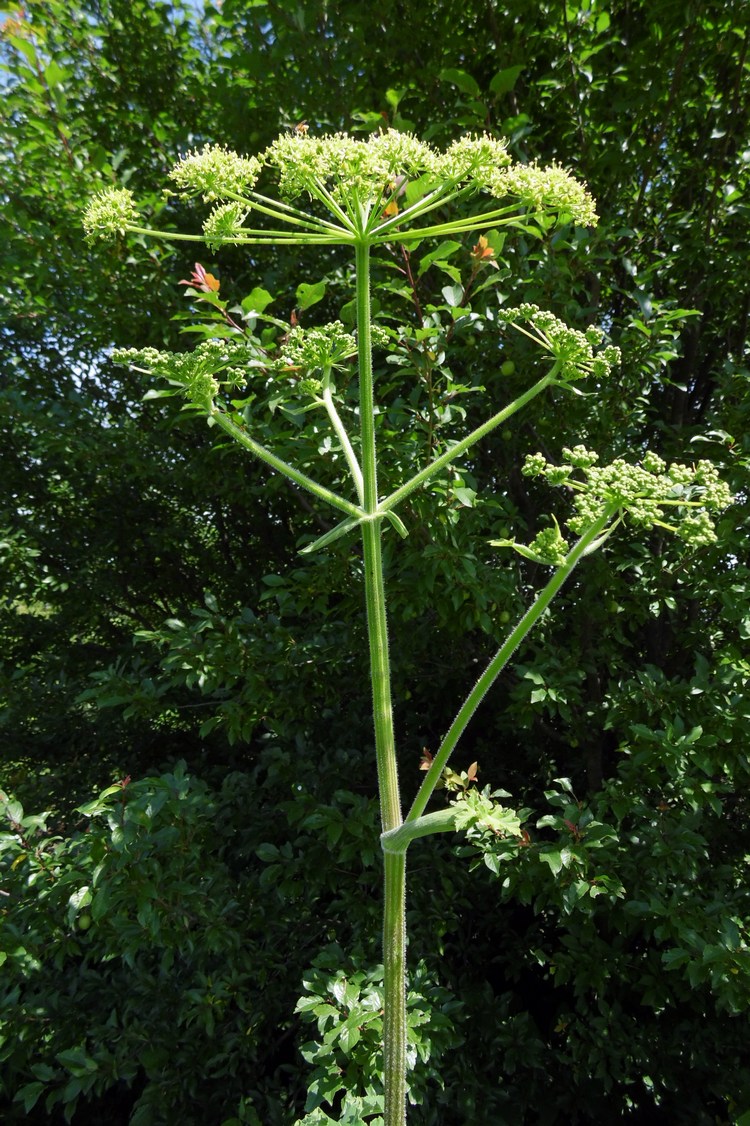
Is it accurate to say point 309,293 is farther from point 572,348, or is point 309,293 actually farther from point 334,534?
point 334,534

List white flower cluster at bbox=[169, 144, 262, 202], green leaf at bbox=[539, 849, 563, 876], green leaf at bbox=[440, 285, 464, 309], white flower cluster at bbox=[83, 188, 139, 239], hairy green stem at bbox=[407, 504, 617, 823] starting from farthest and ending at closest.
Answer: green leaf at bbox=[440, 285, 464, 309]
green leaf at bbox=[539, 849, 563, 876]
white flower cluster at bbox=[83, 188, 139, 239]
white flower cluster at bbox=[169, 144, 262, 202]
hairy green stem at bbox=[407, 504, 617, 823]

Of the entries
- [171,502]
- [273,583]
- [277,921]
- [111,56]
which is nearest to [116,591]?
[171,502]

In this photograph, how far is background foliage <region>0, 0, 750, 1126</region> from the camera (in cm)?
248

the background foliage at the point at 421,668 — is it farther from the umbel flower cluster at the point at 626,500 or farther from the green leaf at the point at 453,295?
the umbel flower cluster at the point at 626,500

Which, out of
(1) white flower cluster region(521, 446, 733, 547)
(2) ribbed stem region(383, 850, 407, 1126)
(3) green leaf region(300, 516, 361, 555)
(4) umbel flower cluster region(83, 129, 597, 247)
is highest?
(4) umbel flower cluster region(83, 129, 597, 247)

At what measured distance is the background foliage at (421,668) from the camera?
8.14 feet

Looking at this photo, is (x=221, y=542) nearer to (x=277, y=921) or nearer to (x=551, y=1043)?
(x=277, y=921)

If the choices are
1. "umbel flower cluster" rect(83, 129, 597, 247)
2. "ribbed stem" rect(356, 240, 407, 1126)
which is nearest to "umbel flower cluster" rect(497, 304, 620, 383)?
"umbel flower cluster" rect(83, 129, 597, 247)

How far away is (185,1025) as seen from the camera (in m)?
3.04

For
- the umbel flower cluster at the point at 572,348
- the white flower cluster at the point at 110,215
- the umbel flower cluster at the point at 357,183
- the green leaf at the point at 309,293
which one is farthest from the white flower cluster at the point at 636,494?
the green leaf at the point at 309,293

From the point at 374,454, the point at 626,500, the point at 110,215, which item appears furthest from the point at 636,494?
the point at 110,215

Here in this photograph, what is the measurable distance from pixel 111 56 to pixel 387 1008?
443 cm

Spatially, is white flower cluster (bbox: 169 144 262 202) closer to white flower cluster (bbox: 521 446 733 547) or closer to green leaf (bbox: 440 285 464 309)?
white flower cluster (bbox: 521 446 733 547)

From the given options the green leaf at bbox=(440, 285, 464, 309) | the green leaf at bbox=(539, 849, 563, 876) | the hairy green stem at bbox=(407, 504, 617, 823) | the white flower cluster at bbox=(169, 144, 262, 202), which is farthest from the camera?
the green leaf at bbox=(440, 285, 464, 309)
